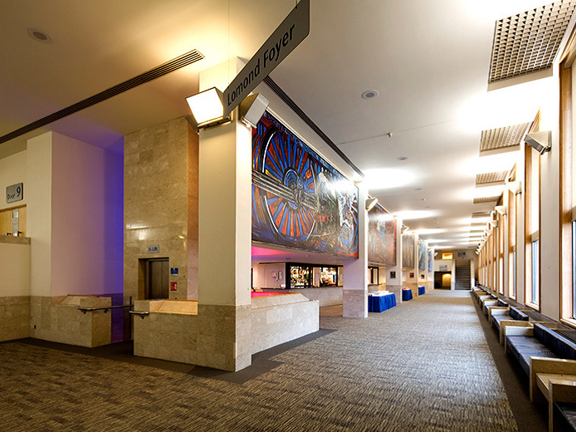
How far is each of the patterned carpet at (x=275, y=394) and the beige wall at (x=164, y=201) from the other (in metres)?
1.94

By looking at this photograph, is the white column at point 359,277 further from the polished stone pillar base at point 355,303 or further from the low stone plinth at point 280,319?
the low stone plinth at point 280,319

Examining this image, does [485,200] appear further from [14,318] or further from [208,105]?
[14,318]

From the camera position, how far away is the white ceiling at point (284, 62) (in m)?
4.15

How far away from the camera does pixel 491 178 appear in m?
12.2

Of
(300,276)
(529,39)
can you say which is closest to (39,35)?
(529,39)

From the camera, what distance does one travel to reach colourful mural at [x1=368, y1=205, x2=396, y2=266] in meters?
14.3

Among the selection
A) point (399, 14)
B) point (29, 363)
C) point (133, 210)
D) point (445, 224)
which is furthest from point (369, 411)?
point (445, 224)

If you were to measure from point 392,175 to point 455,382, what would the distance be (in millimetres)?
7631

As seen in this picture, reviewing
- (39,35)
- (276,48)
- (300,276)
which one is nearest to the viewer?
(276,48)

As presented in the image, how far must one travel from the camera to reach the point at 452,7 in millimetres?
4113

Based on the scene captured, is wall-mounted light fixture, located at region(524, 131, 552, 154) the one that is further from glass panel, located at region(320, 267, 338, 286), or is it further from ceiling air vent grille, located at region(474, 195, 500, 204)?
glass panel, located at region(320, 267, 338, 286)

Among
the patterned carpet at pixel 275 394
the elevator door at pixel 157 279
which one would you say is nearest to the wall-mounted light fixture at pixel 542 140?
the patterned carpet at pixel 275 394

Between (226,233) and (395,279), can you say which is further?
(395,279)

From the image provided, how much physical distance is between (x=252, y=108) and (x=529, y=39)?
3.86 meters
